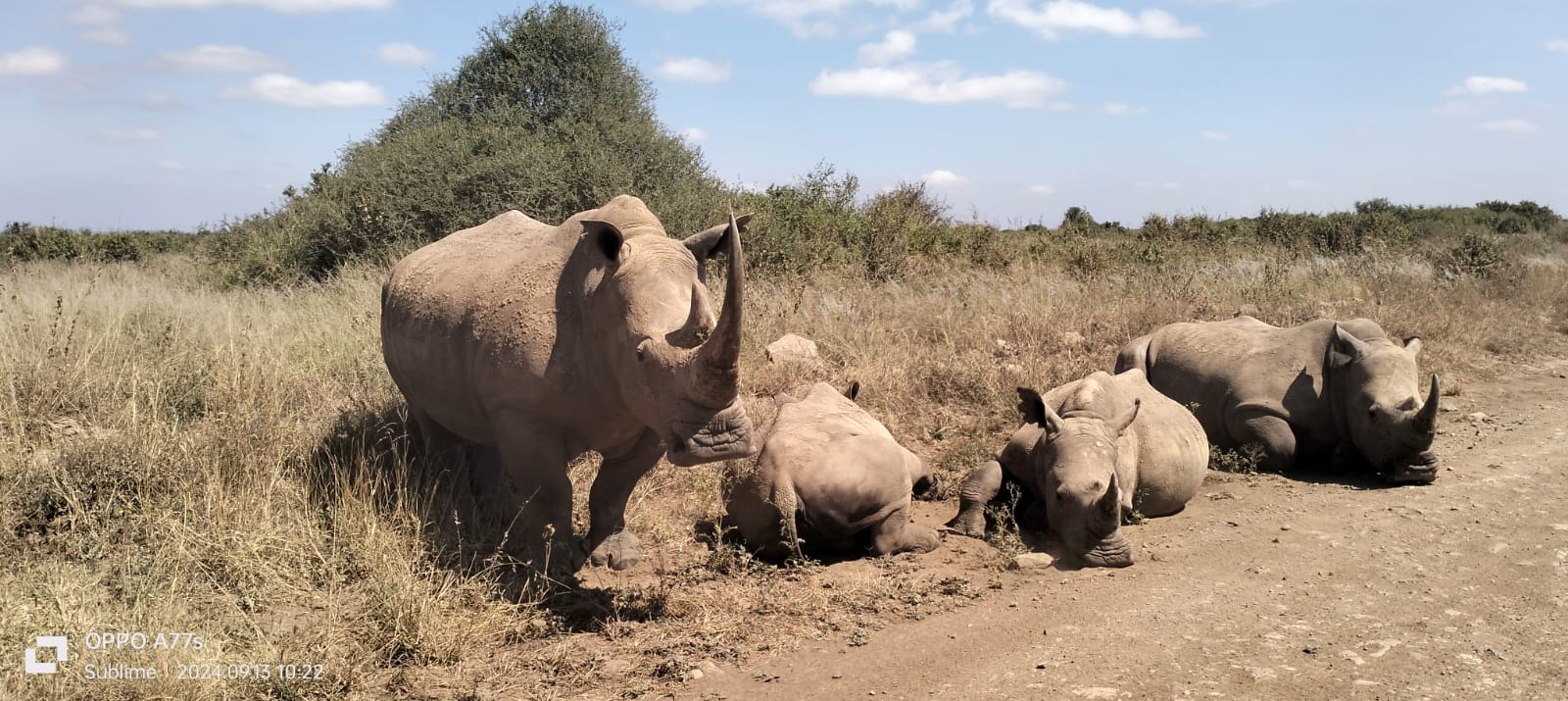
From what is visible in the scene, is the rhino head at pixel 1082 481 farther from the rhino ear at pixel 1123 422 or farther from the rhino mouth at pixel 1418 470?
the rhino mouth at pixel 1418 470

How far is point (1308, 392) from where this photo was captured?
25.3 feet

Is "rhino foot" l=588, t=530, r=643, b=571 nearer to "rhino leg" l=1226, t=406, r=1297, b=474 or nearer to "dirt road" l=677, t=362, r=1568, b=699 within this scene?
"dirt road" l=677, t=362, r=1568, b=699

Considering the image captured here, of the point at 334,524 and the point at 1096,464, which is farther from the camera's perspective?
the point at 1096,464

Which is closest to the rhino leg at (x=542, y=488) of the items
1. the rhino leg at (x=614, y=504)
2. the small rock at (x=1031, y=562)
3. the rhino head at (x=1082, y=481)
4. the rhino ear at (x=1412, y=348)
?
the rhino leg at (x=614, y=504)

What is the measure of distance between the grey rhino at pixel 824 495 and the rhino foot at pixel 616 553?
2.09ft

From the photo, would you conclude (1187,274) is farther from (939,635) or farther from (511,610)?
(511,610)

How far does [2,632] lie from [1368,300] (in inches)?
534

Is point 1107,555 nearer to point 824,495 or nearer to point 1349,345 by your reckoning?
point 824,495

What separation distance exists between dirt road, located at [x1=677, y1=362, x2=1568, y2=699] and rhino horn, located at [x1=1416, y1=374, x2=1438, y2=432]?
1.51 ft

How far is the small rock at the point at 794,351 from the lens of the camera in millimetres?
8924

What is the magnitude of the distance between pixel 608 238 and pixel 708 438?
1.07 metres

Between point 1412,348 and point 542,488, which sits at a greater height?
point 1412,348

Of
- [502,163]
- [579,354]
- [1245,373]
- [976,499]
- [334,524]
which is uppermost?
[502,163]

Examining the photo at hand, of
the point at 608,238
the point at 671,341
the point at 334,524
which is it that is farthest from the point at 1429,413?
the point at 334,524
